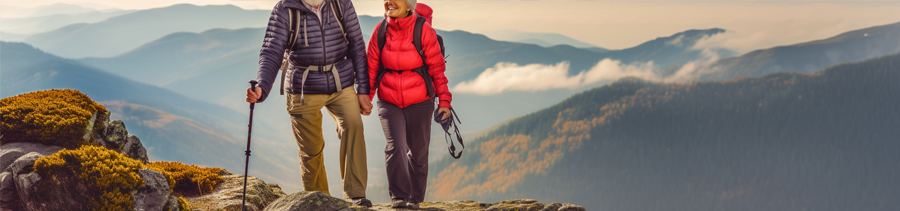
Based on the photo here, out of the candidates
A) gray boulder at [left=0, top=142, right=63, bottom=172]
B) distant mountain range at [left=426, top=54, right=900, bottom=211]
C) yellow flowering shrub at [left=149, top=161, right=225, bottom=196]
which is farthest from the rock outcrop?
distant mountain range at [left=426, top=54, right=900, bottom=211]

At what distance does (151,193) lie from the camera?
6645 mm

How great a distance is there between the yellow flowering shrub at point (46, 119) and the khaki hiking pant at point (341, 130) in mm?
4087

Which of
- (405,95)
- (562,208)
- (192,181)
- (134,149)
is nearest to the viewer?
(405,95)

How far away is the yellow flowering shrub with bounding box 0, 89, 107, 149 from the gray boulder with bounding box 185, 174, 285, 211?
6.84ft

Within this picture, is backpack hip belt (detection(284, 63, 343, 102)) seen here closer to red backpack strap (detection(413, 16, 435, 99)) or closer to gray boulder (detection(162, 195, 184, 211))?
red backpack strap (detection(413, 16, 435, 99))

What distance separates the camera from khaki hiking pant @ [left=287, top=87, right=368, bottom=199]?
7055mm

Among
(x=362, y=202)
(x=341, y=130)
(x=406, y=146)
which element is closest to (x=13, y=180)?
(x=341, y=130)

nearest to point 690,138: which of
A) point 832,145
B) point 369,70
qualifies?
point 832,145

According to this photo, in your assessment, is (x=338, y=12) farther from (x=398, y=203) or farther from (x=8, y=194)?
(x=8, y=194)

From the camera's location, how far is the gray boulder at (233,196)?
8.20 m

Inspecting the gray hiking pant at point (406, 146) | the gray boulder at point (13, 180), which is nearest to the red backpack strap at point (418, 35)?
the gray hiking pant at point (406, 146)

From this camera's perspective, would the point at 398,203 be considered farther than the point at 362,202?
Yes

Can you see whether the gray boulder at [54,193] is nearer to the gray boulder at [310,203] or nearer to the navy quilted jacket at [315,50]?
the gray boulder at [310,203]

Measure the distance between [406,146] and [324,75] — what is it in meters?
1.44
